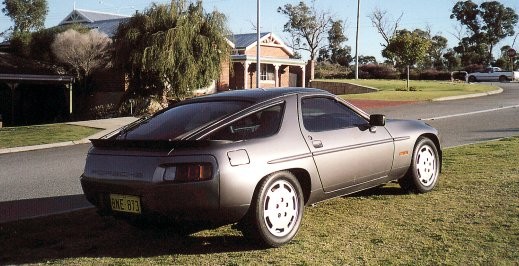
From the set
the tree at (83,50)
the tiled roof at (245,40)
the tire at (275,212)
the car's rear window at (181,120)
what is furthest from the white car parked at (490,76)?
the tire at (275,212)

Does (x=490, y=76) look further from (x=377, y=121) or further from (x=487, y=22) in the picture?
(x=377, y=121)

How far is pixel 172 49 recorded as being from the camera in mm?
26016

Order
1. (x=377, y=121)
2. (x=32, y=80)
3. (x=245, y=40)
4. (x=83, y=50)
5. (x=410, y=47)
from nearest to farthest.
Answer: (x=377, y=121)
(x=32, y=80)
(x=83, y=50)
(x=410, y=47)
(x=245, y=40)

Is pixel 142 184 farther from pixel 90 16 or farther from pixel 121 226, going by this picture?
pixel 90 16

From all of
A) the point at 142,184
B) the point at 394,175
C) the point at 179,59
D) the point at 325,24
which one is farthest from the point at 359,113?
the point at 325,24

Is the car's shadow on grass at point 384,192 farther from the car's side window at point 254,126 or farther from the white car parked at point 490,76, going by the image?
the white car parked at point 490,76

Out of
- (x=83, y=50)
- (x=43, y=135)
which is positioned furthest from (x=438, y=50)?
(x=43, y=135)

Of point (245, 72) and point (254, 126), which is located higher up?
point (245, 72)

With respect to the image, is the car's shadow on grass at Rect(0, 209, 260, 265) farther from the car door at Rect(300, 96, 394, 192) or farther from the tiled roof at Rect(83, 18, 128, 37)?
the tiled roof at Rect(83, 18, 128, 37)

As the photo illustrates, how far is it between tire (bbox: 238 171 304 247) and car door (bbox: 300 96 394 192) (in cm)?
43

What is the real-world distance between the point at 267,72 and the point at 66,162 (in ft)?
113

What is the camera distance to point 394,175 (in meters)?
6.29

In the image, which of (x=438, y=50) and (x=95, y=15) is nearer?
(x=95, y=15)

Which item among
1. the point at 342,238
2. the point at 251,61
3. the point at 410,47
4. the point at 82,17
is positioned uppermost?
the point at 82,17
